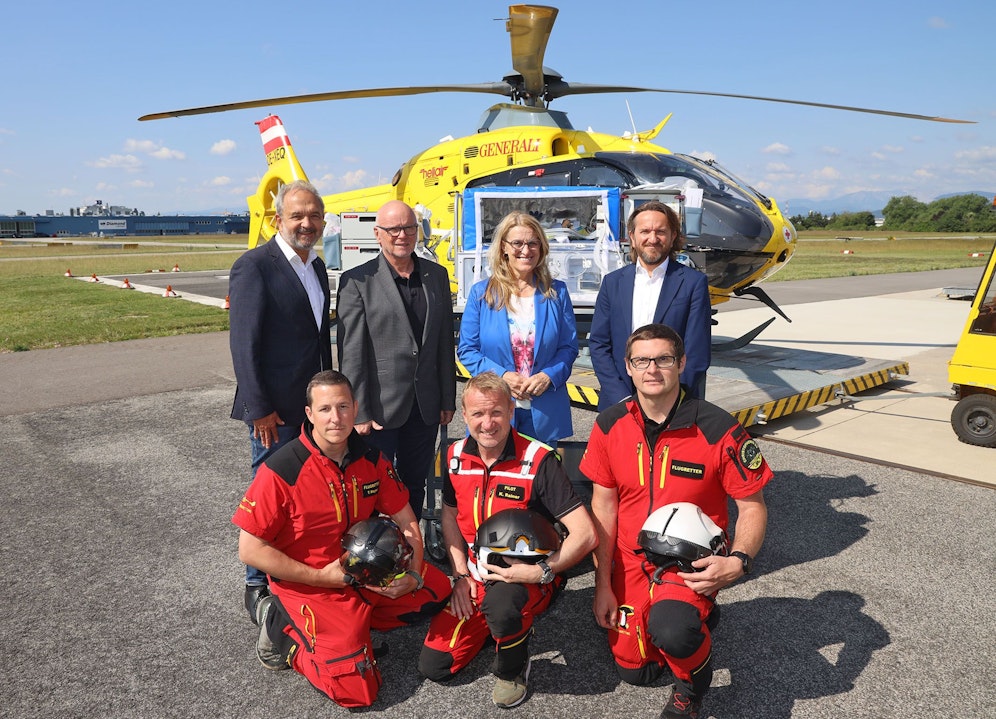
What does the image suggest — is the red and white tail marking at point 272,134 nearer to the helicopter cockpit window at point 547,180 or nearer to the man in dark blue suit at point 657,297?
the helicopter cockpit window at point 547,180

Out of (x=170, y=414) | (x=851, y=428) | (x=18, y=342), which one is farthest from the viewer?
(x=18, y=342)

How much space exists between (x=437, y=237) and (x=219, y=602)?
7067mm

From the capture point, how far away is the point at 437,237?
10.0m

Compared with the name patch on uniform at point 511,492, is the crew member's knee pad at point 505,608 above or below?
below

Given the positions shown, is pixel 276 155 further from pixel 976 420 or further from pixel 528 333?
pixel 976 420

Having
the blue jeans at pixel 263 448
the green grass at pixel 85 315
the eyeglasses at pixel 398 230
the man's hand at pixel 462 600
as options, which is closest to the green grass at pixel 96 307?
the green grass at pixel 85 315

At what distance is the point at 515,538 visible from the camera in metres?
2.79

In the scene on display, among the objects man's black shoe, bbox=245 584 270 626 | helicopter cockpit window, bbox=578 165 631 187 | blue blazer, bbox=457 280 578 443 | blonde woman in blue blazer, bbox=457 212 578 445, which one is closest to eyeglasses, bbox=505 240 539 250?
blonde woman in blue blazer, bbox=457 212 578 445

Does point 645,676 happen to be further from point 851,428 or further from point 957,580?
point 851,428

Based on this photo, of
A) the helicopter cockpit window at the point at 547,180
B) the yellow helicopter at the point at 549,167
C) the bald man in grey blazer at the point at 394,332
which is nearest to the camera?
→ the bald man in grey blazer at the point at 394,332

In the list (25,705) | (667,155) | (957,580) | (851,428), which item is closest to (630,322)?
(957,580)

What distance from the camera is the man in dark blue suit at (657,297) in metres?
3.60

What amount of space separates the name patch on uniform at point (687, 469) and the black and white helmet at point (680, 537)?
0.49 ft

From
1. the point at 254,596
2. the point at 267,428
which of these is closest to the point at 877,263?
the point at 267,428
